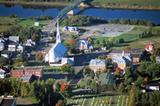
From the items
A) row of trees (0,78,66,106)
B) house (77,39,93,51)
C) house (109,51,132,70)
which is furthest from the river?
row of trees (0,78,66,106)

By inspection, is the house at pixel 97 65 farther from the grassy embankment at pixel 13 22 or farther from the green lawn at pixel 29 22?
the green lawn at pixel 29 22

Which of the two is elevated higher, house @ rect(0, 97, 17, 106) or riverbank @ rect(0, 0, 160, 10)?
riverbank @ rect(0, 0, 160, 10)

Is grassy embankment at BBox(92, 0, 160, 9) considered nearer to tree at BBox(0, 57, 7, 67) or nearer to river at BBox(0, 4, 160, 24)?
river at BBox(0, 4, 160, 24)

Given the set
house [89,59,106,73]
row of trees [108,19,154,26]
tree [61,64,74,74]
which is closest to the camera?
tree [61,64,74,74]

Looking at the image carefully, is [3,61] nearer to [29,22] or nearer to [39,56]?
[39,56]

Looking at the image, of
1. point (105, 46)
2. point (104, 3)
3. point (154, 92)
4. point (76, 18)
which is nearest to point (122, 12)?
point (104, 3)

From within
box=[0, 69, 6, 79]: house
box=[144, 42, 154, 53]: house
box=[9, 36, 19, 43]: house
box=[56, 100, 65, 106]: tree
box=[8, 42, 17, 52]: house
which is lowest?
box=[56, 100, 65, 106]: tree

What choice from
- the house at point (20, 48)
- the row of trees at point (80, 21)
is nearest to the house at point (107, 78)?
the house at point (20, 48)
